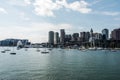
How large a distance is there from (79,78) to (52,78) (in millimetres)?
6669

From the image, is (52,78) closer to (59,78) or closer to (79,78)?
(59,78)

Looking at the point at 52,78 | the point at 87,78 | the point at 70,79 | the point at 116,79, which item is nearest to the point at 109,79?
the point at 116,79

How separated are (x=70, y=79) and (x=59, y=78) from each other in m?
2.99

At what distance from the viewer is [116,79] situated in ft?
183

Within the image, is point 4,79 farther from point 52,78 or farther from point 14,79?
point 52,78

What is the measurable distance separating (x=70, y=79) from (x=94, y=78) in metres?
6.01

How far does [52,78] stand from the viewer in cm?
5725

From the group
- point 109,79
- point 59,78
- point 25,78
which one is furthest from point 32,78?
point 109,79

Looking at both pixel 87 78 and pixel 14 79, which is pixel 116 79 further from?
pixel 14 79

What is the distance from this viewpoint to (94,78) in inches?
2229

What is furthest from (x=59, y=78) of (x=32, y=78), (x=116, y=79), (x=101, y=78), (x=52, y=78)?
(x=116, y=79)

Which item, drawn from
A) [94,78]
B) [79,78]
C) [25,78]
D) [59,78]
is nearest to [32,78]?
[25,78]

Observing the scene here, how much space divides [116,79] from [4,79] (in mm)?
26853

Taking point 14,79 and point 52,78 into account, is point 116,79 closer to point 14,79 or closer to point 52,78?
point 52,78
